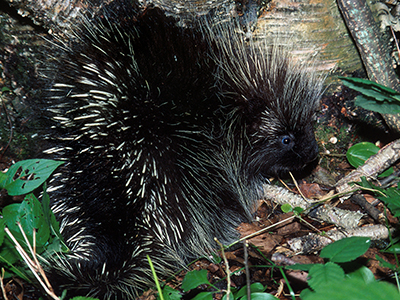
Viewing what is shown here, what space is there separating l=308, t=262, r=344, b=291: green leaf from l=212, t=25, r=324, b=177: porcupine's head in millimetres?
1687

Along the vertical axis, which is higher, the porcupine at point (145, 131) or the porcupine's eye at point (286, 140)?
the porcupine's eye at point (286, 140)

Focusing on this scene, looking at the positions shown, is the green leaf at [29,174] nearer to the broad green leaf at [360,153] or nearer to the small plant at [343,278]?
the small plant at [343,278]

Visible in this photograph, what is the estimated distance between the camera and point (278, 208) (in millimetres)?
3193

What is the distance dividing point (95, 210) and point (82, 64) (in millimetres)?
1138

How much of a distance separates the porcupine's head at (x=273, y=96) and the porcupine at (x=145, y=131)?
1cm

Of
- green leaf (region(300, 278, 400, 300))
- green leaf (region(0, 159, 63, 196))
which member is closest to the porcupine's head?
green leaf (region(0, 159, 63, 196))

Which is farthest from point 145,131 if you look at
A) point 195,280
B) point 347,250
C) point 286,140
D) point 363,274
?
point 363,274

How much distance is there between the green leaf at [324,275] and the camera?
1.43 metres

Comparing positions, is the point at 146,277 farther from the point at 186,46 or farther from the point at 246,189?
the point at 186,46

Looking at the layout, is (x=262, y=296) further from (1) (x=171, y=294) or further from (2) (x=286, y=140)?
(2) (x=286, y=140)

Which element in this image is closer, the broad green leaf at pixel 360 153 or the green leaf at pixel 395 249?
the green leaf at pixel 395 249

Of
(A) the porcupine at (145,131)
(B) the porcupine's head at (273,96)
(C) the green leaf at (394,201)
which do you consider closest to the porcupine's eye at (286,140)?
(B) the porcupine's head at (273,96)

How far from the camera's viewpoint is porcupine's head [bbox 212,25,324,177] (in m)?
2.99

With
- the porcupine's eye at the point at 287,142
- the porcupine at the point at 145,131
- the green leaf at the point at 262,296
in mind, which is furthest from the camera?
the porcupine's eye at the point at 287,142
